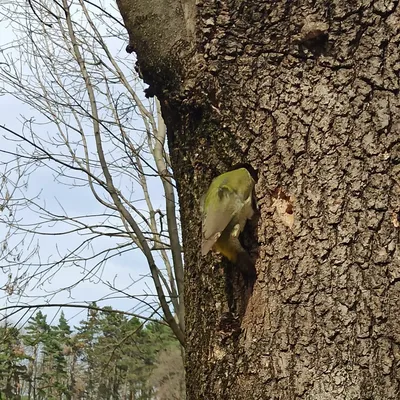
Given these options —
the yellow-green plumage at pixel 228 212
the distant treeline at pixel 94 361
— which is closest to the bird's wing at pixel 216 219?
the yellow-green plumage at pixel 228 212

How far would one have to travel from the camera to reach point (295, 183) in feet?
4.77

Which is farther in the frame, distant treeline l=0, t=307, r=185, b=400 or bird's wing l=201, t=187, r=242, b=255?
distant treeline l=0, t=307, r=185, b=400

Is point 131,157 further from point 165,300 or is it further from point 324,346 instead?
point 324,346

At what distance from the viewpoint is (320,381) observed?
1284mm

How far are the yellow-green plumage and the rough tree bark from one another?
0.04 metres

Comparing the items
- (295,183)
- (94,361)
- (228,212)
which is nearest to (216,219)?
(228,212)

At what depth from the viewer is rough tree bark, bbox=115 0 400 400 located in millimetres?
1306

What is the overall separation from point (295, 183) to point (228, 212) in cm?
26

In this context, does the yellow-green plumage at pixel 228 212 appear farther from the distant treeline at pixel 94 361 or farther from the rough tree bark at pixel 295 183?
the distant treeline at pixel 94 361

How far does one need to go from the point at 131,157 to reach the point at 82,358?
285 inches

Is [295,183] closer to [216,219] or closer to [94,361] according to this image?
[216,219]

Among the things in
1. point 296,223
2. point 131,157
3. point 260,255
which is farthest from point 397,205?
point 131,157

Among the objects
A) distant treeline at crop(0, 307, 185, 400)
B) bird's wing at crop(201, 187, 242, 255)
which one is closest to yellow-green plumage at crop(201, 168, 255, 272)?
bird's wing at crop(201, 187, 242, 255)

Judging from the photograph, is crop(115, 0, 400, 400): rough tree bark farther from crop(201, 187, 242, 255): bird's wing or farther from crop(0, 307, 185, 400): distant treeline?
crop(0, 307, 185, 400): distant treeline
